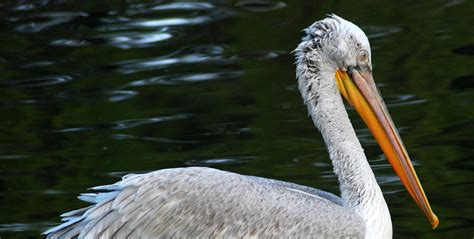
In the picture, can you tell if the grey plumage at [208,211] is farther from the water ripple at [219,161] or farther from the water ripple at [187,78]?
the water ripple at [187,78]

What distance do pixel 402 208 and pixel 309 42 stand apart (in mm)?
1410

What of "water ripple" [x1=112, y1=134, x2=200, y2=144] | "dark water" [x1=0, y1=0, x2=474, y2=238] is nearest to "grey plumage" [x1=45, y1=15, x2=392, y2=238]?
"dark water" [x1=0, y1=0, x2=474, y2=238]

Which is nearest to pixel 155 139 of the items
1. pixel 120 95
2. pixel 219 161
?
pixel 219 161

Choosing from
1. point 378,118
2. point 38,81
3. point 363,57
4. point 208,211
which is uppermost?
point 363,57

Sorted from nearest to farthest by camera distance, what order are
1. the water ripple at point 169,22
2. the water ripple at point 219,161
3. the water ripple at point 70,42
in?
the water ripple at point 219,161 → the water ripple at point 70,42 → the water ripple at point 169,22

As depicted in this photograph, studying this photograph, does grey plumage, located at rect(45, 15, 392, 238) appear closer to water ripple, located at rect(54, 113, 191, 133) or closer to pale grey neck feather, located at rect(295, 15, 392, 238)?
pale grey neck feather, located at rect(295, 15, 392, 238)

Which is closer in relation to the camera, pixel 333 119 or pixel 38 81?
pixel 333 119

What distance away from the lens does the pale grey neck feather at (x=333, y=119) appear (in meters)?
5.86

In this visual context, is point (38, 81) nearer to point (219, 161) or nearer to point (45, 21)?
point (45, 21)

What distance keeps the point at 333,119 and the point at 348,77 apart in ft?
0.75

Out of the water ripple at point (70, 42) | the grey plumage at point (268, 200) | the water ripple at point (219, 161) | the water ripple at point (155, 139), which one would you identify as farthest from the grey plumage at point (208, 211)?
the water ripple at point (70, 42)

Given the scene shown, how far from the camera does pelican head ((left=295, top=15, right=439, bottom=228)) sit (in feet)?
19.4

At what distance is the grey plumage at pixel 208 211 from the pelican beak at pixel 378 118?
0.42m

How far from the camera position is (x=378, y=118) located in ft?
19.8
